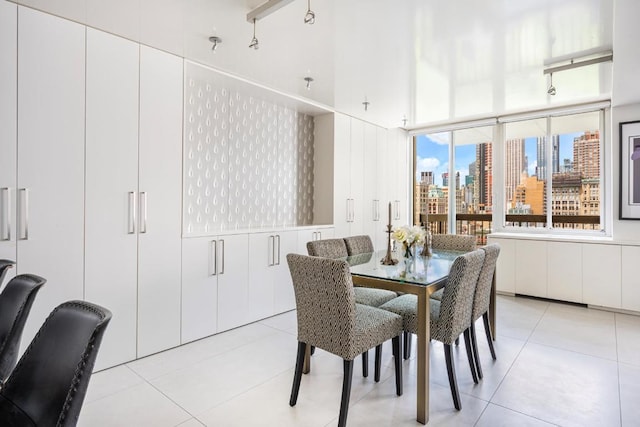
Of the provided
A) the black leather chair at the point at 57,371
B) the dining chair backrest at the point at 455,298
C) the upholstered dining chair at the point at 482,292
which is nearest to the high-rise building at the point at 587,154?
the upholstered dining chair at the point at 482,292

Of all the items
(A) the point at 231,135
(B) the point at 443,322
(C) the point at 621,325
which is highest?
(A) the point at 231,135

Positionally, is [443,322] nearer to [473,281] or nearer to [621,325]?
[473,281]

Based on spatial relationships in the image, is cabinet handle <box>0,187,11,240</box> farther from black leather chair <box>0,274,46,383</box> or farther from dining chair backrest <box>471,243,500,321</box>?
dining chair backrest <box>471,243,500,321</box>

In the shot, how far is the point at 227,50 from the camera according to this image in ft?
9.45

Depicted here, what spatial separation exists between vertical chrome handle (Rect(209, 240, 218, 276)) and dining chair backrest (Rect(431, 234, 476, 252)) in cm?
227

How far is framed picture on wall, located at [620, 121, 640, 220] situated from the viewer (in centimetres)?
400

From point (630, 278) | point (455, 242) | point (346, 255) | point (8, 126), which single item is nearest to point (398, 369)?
point (346, 255)

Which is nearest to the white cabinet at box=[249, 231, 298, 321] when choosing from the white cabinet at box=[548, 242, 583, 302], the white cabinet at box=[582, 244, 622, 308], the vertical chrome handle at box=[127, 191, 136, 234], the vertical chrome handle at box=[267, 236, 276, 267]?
the vertical chrome handle at box=[267, 236, 276, 267]

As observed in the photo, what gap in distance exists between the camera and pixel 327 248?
10.0 ft

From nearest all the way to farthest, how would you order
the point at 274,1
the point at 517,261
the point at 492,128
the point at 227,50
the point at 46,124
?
the point at 274,1, the point at 46,124, the point at 227,50, the point at 517,261, the point at 492,128

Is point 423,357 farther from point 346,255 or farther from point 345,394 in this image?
Answer: point 346,255

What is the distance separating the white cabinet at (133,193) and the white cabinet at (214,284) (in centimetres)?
11

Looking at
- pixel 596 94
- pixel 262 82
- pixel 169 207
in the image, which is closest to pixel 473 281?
pixel 169 207

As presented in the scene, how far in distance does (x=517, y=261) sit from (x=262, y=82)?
13.2ft
